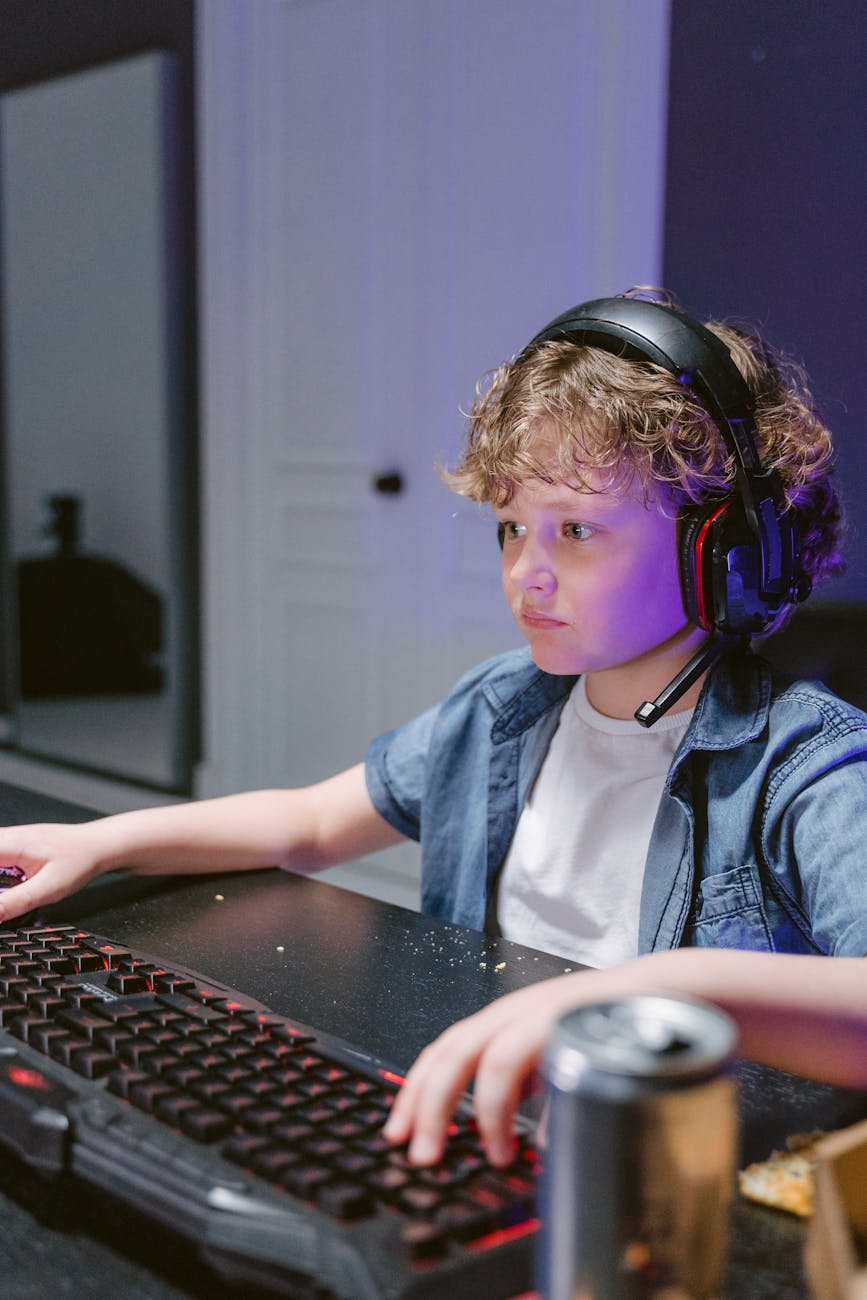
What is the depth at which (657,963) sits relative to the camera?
62 centimetres

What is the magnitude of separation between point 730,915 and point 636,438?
357mm

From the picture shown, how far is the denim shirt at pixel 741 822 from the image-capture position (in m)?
0.86

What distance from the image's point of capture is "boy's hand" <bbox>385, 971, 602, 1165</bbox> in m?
0.50

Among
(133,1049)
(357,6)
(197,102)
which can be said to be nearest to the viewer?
(133,1049)

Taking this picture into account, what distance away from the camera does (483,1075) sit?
512 mm

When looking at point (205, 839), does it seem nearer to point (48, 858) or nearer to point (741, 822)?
point (48, 858)

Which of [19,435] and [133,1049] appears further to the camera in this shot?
[19,435]

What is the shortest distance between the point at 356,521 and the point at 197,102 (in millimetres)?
1169

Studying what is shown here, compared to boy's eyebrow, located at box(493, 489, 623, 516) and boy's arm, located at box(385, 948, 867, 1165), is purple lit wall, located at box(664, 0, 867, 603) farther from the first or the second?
boy's arm, located at box(385, 948, 867, 1165)

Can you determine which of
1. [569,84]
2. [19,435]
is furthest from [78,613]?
[569,84]

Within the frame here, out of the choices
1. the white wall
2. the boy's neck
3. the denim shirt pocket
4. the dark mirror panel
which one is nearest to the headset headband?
the boy's neck

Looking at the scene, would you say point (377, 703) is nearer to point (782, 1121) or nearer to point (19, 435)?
point (19, 435)

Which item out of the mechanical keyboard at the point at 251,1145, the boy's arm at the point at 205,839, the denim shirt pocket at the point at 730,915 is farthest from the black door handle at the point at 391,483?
the mechanical keyboard at the point at 251,1145

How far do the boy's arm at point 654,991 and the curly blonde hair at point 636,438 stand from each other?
41cm
